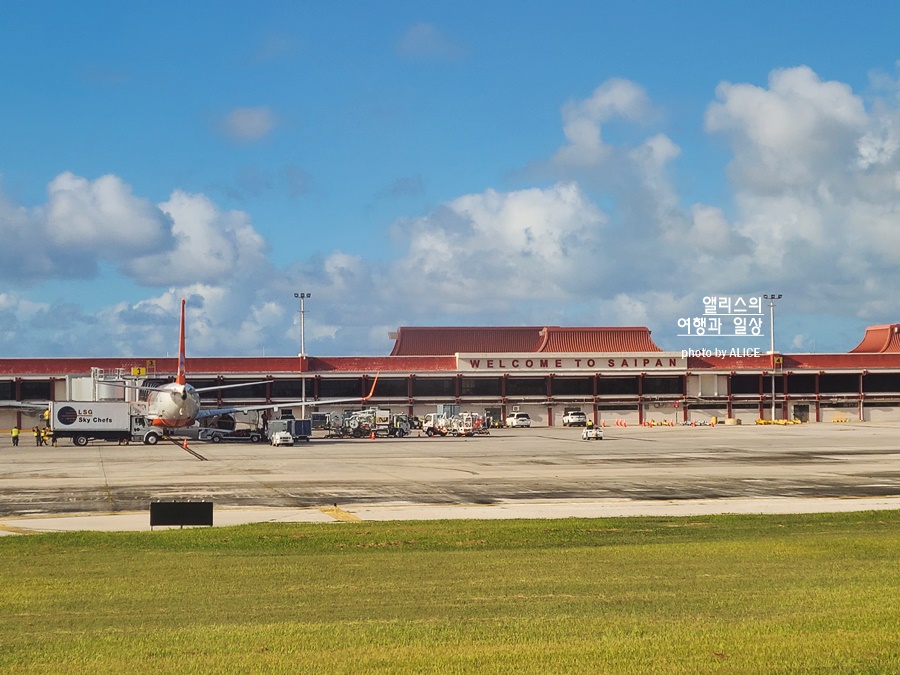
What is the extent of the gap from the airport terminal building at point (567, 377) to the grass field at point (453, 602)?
327 ft

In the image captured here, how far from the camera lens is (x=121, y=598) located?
1577 centimetres

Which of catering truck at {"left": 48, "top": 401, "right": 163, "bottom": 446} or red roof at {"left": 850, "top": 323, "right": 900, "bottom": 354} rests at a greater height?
red roof at {"left": 850, "top": 323, "right": 900, "bottom": 354}

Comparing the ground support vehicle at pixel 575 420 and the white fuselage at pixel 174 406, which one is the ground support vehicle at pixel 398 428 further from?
the ground support vehicle at pixel 575 420

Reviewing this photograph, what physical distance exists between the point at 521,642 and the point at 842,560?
9.61m

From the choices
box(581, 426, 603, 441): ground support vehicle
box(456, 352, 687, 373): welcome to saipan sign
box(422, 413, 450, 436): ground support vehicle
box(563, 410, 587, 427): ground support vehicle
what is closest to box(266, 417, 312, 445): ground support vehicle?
box(422, 413, 450, 436): ground support vehicle

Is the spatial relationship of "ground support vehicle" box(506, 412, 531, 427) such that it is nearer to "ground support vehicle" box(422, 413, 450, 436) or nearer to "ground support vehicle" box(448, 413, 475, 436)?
"ground support vehicle" box(422, 413, 450, 436)

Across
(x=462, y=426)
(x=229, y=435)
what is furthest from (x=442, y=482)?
(x=462, y=426)

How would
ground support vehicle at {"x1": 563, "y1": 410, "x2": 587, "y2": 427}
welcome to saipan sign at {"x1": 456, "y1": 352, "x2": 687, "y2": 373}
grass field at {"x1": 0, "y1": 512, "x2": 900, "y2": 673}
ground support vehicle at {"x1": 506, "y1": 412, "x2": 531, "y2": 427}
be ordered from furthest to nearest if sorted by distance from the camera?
welcome to saipan sign at {"x1": 456, "y1": 352, "x2": 687, "y2": 373}
ground support vehicle at {"x1": 506, "y1": 412, "x2": 531, "y2": 427}
ground support vehicle at {"x1": 563, "y1": 410, "x2": 587, "y2": 427}
grass field at {"x1": 0, "y1": 512, "x2": 900, "y2": 673}

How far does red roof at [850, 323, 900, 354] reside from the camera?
137m

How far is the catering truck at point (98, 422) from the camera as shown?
80.1m

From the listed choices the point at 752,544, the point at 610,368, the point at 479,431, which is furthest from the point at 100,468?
the point at 610,368

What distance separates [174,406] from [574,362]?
6343 centimetres

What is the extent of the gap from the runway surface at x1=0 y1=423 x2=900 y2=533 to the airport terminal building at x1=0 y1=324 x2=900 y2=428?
176 ft

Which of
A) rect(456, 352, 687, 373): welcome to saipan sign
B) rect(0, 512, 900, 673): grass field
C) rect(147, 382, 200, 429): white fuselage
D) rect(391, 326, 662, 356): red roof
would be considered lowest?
rect(0, 512, 900, 673): grass field
